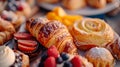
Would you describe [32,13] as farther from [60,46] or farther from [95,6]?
[60,46]

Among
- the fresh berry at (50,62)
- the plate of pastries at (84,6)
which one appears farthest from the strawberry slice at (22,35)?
the plate of pastries at (84,6)

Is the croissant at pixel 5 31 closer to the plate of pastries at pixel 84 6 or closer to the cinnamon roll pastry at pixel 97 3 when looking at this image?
the plate of pastries at pixel 84 6

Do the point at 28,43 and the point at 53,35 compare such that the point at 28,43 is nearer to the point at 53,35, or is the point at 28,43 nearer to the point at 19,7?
the point at 53,35

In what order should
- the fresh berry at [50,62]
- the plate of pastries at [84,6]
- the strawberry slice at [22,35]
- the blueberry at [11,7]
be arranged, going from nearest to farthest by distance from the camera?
1. the fresh berry at [50,62]
2. the strawberry slice at [22,35]
3. the blueberry at [11,7]
4. the plate of pastries at [84,6]

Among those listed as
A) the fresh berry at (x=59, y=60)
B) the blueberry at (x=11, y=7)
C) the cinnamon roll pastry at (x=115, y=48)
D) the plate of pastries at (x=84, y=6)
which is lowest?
the plate of pastries at (x=84, y=6)

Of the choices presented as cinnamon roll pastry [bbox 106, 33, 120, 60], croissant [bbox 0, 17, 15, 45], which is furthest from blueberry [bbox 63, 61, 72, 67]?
croissant [bbox 0, 17, 15, 45]

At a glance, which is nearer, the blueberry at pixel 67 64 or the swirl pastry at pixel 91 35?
the blueberry at pixel 67 64

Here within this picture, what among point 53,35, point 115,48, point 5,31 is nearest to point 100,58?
point 115,48

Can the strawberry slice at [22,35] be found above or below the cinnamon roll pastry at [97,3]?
above

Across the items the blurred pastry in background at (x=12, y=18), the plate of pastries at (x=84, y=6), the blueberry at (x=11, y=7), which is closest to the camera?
the blurred pastry in background at (x=12, y=18)
